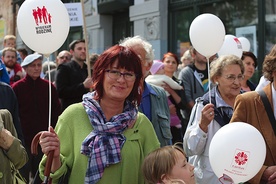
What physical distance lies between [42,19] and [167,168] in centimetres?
133

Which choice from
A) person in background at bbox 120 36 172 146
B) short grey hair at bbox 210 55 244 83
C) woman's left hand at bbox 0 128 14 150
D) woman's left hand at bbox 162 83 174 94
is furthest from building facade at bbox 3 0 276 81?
woman's left hand at bbox 0 128 14 150

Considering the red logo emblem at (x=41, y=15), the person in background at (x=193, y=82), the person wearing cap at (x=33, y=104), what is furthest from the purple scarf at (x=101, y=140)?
the person in background at (x=193, y=82)

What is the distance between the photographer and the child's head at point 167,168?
2916 millimetres

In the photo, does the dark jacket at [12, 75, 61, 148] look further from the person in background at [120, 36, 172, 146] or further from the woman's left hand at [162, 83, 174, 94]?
the person in background at [120, 36, 172, 146]

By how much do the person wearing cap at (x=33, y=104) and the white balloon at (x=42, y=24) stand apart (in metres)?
2.89

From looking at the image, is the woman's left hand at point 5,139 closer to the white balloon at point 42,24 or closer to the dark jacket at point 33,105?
the white balloon at point 42,24

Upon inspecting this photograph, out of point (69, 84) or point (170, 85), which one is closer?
point (170, 85)

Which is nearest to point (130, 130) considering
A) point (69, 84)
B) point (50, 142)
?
point (50, 142)

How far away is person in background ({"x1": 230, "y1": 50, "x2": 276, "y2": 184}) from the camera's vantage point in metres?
3.31

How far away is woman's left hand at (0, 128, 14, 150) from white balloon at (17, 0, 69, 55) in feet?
1.94

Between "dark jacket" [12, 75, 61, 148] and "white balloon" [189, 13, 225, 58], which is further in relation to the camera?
"dark jacket" [12, 75, 61, 148]

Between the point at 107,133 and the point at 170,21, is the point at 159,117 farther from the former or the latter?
the point at 170,21

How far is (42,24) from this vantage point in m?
3.45

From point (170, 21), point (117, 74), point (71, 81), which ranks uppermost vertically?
point (170, 21)
